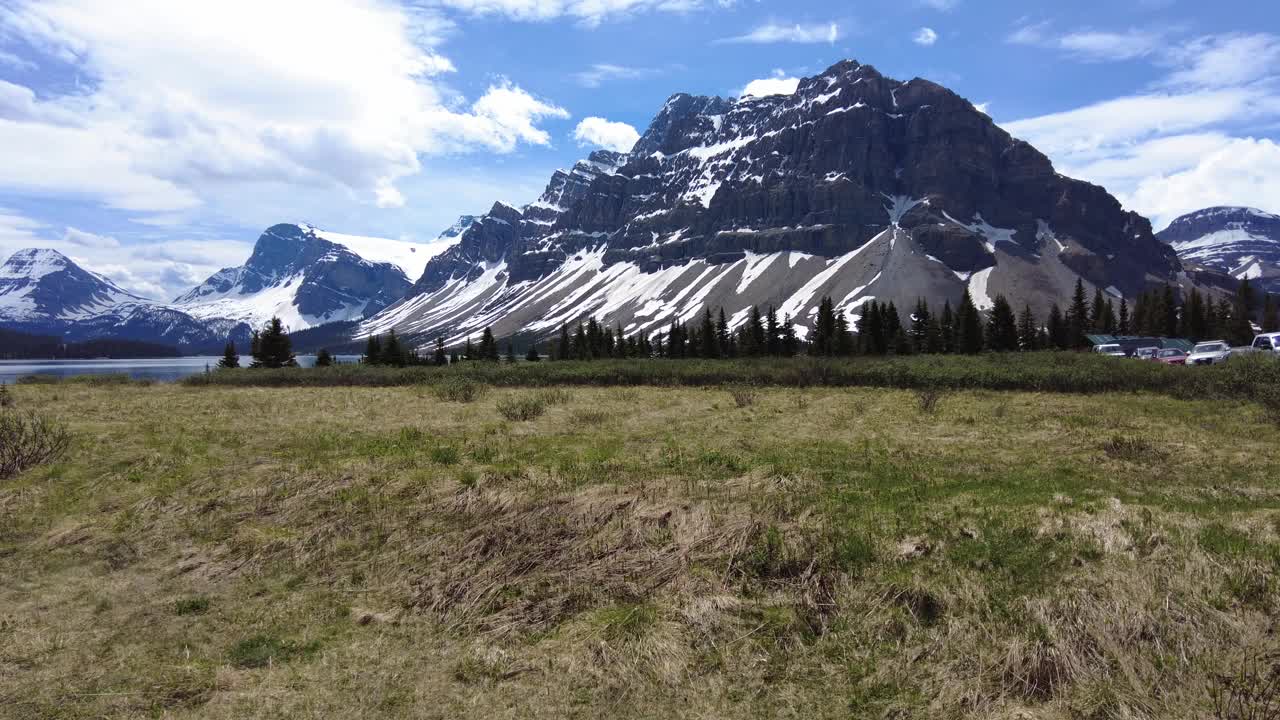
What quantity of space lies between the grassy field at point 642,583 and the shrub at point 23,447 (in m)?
→ 0.64

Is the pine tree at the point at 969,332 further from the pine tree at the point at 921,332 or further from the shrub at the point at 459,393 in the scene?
the shrub at the point at 459,393

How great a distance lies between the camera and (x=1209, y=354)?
52500 mm

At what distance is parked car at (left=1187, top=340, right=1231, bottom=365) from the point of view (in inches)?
2012

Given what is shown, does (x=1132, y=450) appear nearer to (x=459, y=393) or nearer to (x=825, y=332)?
(x=459, y=393)

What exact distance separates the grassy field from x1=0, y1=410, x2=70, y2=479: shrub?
0.64 m

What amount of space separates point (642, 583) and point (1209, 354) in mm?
60630

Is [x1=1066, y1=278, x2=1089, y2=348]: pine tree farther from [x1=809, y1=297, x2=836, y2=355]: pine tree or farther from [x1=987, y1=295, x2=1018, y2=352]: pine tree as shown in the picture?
A: [x1=809, y1=297, x2=836, y2=355]: pine tree

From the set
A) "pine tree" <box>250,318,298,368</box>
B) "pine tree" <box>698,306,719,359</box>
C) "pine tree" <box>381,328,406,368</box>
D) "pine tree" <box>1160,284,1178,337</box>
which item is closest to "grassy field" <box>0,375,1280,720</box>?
"pine tree" <box>250,318,298,368</box>

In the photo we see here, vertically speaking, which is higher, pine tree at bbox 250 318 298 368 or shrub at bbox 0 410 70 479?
pine tree at bbox 250 318 298 368

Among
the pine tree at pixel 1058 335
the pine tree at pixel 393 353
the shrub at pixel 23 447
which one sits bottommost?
the pine tree at pixel 1058 335

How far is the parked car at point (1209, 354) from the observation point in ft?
168

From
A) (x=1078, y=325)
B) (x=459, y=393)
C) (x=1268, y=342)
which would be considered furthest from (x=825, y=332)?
(x=459, y=393)

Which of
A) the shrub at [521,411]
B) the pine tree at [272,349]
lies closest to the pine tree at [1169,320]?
the shrub at [521,411]

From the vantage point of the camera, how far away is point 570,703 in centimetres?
811
